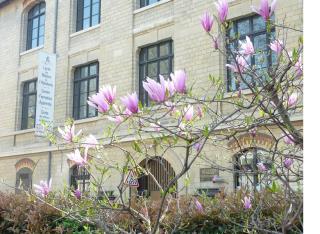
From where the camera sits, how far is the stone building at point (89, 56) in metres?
12.5

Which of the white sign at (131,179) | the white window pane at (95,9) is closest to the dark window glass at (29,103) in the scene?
the white window pane at (95,9)

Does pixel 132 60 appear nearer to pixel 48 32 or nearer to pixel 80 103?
pixel 80 103

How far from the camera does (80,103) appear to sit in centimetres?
1641

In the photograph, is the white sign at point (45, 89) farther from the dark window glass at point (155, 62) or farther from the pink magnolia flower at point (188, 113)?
the pink magnolia flower at point (188, 113)

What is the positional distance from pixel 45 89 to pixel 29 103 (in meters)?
2.68

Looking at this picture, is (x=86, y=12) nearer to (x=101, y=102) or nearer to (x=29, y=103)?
(x=29, y=103)

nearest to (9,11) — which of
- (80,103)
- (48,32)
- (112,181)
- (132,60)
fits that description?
(48,32)

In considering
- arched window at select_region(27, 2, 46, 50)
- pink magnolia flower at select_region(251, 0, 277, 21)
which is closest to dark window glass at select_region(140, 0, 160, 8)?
arched window at select_region(27, 2, 46, 50)

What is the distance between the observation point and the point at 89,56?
53.0 feet

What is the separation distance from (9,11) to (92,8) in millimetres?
5430

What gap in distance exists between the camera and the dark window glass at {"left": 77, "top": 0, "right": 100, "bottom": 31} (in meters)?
16.6

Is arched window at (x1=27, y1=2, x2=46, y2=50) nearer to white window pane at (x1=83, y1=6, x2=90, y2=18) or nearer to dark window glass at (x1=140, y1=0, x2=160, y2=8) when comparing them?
white window pane at (x1=83, y1=6, x2=90, y2=18)

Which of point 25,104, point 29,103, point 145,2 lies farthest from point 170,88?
point 25,104

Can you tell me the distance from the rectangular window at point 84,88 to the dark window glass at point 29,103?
2.45 m
